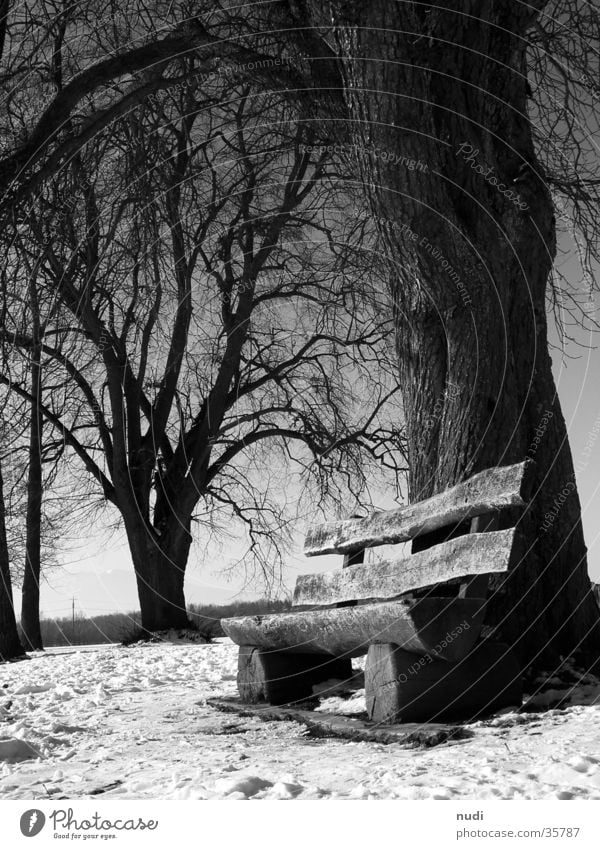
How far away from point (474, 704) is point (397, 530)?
1.04 m

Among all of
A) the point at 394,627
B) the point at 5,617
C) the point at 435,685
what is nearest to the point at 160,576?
the point at 5,617

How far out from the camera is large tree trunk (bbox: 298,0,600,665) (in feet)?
17.3

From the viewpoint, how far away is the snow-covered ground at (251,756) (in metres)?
2.93

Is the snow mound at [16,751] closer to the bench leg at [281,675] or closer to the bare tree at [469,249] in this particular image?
the bench leg at [281,675]

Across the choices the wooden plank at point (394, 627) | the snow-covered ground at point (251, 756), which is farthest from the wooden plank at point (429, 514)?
the snow-covered ground at point (251, 756)

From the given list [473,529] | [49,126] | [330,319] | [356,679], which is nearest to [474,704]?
[473,529]

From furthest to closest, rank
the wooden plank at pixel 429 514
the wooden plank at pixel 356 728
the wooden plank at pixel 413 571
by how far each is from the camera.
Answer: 1. the wooden plank at pixel 429 514
2. the wooden plank at pixel 413 571
3. the wooden plank at pixel 356 728

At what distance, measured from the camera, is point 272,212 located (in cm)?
1311

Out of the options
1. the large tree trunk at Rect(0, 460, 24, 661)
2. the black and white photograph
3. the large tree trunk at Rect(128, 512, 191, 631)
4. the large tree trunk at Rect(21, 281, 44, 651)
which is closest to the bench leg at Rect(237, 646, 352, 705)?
the black and white photograph

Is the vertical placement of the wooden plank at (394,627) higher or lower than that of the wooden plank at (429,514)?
lower

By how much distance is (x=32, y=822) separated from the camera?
2.95m

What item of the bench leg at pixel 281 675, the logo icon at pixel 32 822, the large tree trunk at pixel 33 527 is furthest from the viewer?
the large tree trunk at pixel 33 527

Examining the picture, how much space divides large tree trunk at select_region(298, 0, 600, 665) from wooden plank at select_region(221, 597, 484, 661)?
114 cm

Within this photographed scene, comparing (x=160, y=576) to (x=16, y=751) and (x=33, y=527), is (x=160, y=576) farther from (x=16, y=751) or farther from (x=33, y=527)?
(x=16, y=751)
